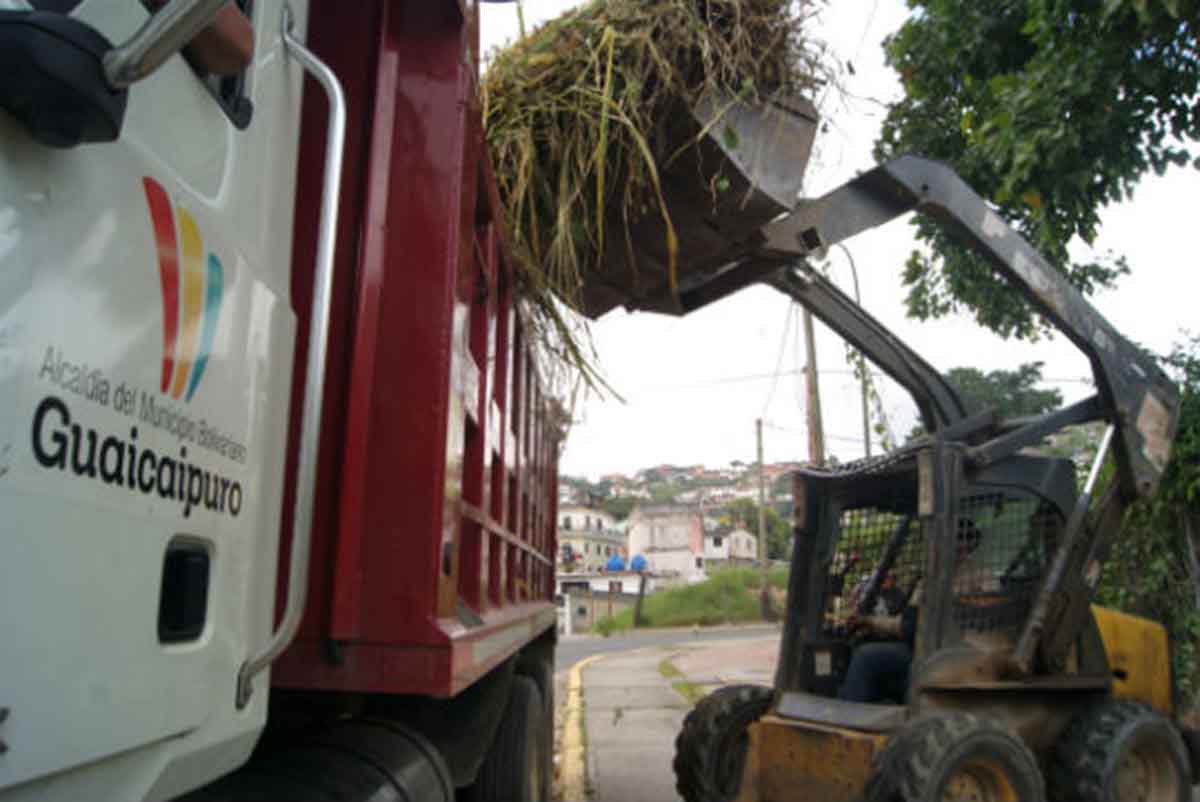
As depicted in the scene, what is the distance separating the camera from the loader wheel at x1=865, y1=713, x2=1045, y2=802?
390 centimetres

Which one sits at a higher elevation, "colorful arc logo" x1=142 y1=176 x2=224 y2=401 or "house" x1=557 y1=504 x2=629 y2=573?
"house" x1=557 y1=504 x2=629 y2=573

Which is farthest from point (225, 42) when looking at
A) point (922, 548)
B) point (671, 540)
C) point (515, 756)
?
point (671, 540)

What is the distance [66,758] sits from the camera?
1.19 metres

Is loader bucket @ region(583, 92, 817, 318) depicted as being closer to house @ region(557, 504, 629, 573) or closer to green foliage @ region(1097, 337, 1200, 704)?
green foliage @ region(1097, 337, 1200, 704)

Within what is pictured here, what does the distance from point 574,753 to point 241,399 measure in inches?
292

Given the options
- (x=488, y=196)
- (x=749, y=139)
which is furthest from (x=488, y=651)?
(x=749, y=139)

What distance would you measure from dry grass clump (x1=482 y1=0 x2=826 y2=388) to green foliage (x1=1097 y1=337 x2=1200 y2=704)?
5.26 m

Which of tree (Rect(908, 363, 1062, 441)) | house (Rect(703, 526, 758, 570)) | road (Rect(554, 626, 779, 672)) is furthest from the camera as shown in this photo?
house (Rect(703, 526, 758, 570))

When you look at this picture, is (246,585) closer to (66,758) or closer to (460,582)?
(66,758)

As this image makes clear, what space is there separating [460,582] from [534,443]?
1.92m

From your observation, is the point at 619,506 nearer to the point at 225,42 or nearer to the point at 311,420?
the point at 311,420

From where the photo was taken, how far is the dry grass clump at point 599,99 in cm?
345

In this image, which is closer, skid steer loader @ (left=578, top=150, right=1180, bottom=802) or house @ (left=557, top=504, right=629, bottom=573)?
skid steer loader @ (left=578, top=150, right=1180, bottom=802)

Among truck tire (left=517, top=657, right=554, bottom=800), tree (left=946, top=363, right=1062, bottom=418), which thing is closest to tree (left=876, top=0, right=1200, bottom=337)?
truck tire (left=517, top=657, right=554, bottom=800)
